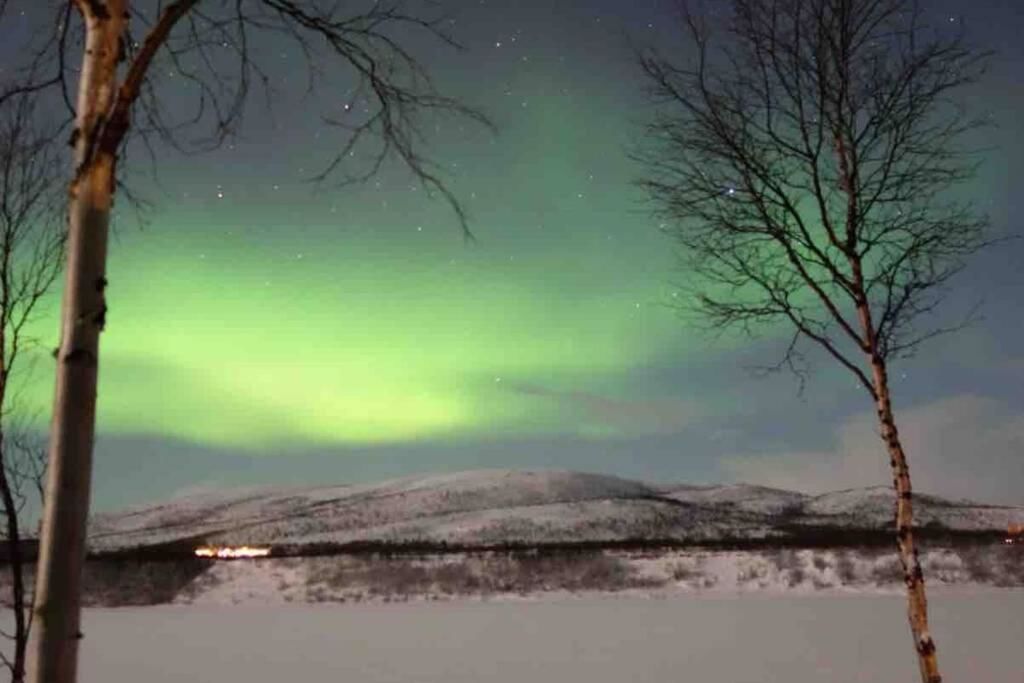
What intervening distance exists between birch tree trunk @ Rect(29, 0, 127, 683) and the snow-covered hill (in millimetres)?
51724

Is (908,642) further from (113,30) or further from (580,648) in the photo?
(113,30)

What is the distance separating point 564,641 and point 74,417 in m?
19.5

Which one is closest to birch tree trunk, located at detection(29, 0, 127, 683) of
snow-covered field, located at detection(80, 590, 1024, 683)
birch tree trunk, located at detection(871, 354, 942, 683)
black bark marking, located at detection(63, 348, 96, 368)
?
black bark marking, located at detection(63, 348, 96, 368)

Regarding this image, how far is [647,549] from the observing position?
152 feet

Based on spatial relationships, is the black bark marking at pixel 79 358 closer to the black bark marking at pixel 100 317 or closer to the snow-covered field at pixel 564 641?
the black bark marking at pixel 100 317

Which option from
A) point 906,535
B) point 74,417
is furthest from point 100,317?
point 906,535

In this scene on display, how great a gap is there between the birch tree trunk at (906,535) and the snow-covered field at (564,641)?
25.7 feet

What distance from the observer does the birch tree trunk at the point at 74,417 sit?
118 inches

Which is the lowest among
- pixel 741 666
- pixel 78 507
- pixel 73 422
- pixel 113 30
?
pixel 741 666

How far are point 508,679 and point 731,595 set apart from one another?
17.5m

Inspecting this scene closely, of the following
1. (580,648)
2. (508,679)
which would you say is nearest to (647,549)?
(580,648)

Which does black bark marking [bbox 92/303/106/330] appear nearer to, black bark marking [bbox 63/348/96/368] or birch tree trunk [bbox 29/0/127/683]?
birch tree trunk [bbox 29/0/127/683]

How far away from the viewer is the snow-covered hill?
6025 cm

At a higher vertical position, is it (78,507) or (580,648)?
(78,507)
